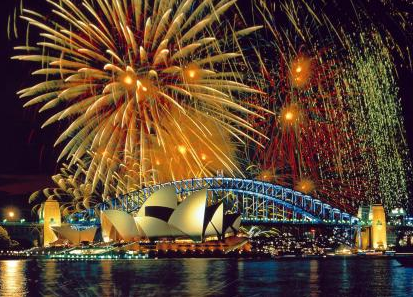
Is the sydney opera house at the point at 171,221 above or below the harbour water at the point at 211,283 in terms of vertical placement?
above

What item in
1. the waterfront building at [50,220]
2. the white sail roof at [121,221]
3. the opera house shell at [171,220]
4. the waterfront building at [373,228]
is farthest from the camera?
the waterfront building at [50,220]

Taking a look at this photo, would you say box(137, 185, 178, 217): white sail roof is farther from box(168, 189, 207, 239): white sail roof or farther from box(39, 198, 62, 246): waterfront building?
box(39, 198, 62, 246): waterfront building

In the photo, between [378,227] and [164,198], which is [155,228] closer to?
[164,198]

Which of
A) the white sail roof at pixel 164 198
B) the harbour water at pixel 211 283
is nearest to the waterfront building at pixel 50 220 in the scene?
the white sail roof at pixel 164 198

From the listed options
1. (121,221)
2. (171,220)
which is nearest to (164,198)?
(171,220)

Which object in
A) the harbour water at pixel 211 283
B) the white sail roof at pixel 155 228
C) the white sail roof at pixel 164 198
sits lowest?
the harbour water at pixel 211 283

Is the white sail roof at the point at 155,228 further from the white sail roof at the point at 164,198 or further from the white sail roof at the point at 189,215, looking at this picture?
the white sail roof at the point at 164,198

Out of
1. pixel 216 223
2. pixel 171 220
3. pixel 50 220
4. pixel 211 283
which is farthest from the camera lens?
pixel 50 220

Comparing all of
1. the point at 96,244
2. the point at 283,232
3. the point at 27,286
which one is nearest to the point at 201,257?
the point at 96,244
